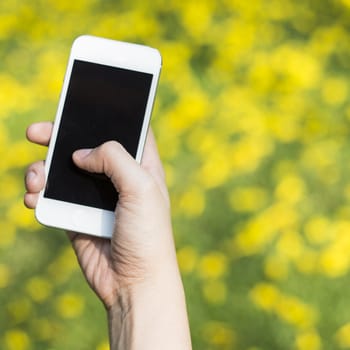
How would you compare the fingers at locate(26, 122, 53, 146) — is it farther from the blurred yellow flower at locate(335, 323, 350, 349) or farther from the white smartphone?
the blurred yellow flower at locate(335, 323, 350, 349)

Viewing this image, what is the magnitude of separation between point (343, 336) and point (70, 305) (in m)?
1.13

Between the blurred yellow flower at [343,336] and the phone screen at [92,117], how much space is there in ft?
3.96

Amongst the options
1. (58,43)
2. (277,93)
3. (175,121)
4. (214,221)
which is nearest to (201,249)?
(214,221)

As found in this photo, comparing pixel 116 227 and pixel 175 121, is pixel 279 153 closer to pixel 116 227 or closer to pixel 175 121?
pixel 175 121

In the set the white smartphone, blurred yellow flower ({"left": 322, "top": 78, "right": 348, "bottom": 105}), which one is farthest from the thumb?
blurred yellow flower ({"left": 322, "top": 78, "right": 348, "bottom": 105})

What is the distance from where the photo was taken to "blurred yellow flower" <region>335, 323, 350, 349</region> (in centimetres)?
301

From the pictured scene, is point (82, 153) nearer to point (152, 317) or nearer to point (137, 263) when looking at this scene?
point (137, 263)

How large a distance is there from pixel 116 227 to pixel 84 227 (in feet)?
0.37

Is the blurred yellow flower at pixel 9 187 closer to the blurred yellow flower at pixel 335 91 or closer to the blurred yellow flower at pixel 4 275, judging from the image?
the blurred yellow flower at pixel 4 275

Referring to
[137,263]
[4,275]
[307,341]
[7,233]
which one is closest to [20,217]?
[7,233]

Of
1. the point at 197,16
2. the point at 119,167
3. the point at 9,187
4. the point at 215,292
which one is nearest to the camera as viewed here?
the point at 119,167

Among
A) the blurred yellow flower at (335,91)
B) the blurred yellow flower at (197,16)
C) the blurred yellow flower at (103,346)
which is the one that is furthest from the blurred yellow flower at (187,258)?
the blurred yellow flower at (197,16)

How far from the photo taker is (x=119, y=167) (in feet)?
7.54

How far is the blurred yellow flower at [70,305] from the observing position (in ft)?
10.1
